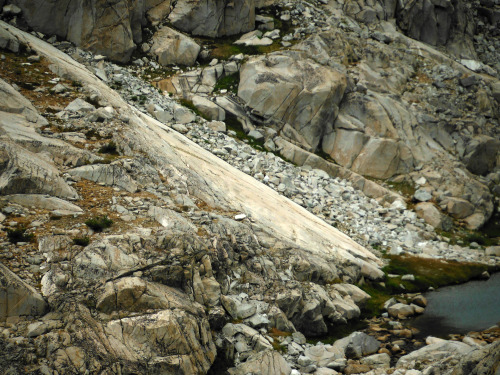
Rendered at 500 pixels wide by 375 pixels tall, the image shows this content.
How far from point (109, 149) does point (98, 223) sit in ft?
29.6

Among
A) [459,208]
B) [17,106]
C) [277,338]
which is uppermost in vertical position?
[17,106]

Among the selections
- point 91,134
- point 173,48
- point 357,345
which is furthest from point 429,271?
point 173,48

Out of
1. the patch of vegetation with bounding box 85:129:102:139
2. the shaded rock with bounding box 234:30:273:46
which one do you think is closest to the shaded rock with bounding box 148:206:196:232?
the patch of vegetation with bounding box 85:129:102:139

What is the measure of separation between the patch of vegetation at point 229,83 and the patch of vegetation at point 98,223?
4046 centimetres

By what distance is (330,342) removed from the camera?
27.7 m

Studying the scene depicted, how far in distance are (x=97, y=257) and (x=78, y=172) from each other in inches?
333

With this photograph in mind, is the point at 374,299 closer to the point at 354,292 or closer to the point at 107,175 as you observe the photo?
the point at 354,292

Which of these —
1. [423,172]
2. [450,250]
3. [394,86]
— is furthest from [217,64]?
[450,250]

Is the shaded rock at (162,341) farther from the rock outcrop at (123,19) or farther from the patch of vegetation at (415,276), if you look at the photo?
the rock outcrop at (123,19)

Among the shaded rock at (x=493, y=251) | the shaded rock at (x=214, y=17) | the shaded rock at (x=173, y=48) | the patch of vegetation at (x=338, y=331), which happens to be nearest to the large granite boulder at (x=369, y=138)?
the shaded rock at (x=493, y=251)

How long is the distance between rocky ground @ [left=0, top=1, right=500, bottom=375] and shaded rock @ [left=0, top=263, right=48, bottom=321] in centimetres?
8

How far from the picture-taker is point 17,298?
55.5ft

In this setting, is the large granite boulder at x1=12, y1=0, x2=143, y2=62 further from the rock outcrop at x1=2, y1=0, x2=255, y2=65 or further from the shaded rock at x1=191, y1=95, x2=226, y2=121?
the shaded rock at x1=191, y1=95, x2=226, y2=121

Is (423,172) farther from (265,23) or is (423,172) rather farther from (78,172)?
(78,172)
